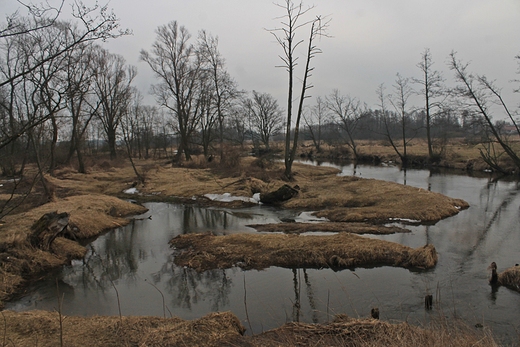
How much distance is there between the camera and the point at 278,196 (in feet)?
58.9

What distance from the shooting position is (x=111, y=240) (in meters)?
12.4

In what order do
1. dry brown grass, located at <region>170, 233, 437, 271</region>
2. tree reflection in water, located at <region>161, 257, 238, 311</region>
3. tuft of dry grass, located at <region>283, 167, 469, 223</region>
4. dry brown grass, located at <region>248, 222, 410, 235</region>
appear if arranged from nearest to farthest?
tree reflection in water, located at <region>161, 257, 238, 311</region>
dry brown grass, located at <region>170, 233, 437, 271</region>
dry brown grass, located at <region>248, 222, 410, 235</region>
tuft of dry grass, located at <region>283, 167, 469, 223</region>

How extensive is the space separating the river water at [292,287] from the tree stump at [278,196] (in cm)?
563

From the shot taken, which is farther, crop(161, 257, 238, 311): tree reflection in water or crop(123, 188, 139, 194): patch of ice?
crop(123, 188, 139, 194): patch of ice

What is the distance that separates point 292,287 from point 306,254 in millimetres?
1607

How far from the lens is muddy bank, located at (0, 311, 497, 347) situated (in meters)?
4.99

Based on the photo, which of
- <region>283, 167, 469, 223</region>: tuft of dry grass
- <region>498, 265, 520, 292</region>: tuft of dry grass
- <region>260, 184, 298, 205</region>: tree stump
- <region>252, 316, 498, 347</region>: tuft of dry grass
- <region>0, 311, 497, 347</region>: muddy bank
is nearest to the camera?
<region>252, 316, 498, 347</region>: tuft of dry grass

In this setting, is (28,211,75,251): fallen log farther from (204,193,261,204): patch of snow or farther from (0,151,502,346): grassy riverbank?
(204,193,261,204): patch of snow

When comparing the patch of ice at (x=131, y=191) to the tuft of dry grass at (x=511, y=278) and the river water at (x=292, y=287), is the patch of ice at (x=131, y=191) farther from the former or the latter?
the tuft of dry grass at (x=511, y=278)

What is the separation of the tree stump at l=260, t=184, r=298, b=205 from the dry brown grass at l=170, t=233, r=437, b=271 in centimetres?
725

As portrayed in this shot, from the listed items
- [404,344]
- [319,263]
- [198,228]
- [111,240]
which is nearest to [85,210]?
[111,240]

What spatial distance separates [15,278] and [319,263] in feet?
22.6

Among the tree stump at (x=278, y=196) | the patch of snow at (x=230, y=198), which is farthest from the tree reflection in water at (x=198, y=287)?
the patch of snow at (x=230, y=198)

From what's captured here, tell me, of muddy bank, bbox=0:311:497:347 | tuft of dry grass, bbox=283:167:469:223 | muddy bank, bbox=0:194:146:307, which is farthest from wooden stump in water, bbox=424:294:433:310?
muddy bank, bbox=0:194:146:307
